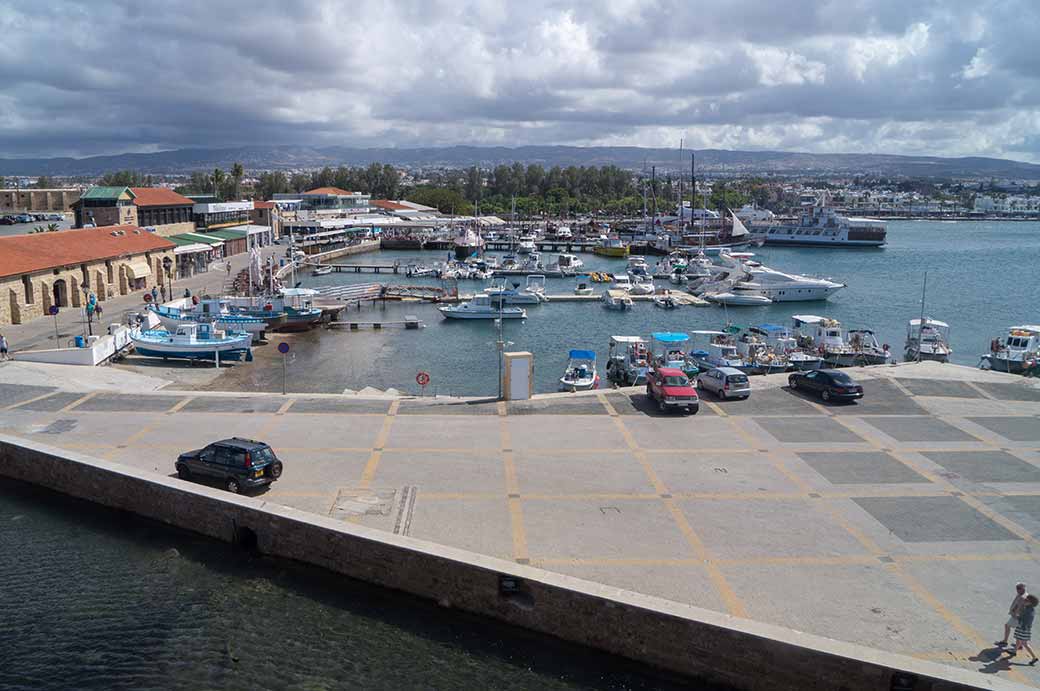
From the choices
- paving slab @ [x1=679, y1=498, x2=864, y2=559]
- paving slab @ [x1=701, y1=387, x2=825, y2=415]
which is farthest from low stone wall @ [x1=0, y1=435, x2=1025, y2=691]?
paving slab @ [x1=701, y1=387, x2=825, y2=415]

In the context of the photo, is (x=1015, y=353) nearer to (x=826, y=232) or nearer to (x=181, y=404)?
(x=181, y=404)

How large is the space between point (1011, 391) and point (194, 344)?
112 ft

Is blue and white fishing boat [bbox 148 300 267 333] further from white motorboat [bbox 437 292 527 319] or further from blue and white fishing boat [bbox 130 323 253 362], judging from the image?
white motorboat [bbox 437 292 527 319]

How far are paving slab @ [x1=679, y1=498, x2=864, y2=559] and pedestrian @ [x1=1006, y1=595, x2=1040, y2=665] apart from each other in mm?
3540

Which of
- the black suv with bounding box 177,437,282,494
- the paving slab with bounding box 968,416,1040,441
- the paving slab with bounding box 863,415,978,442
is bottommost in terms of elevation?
the paving slab with bounding box 968,416,1040,441

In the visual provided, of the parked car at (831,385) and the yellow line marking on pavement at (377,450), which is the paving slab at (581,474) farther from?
the parked car at (831,385)

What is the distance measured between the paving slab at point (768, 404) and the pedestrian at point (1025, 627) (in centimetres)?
1316

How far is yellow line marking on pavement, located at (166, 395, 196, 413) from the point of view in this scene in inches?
997

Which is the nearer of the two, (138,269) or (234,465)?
(234,465)

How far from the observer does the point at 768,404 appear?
87.4ft

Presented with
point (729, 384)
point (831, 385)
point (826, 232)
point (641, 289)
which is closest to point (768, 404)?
point (729, 384)

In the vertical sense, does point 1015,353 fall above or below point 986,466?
below

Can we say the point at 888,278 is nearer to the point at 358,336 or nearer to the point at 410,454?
the point at 358,336

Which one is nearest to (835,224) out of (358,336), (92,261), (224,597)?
(358,336)
